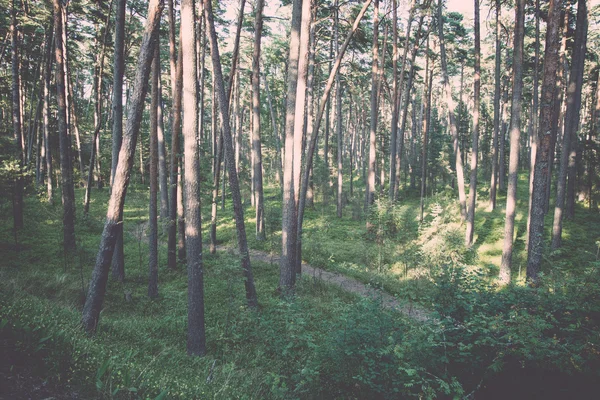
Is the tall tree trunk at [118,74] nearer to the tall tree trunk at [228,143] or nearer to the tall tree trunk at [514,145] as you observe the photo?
the tall tree trunk at [228,143]

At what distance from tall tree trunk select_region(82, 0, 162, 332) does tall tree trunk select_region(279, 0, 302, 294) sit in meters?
3.99

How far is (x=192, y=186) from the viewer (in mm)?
6699

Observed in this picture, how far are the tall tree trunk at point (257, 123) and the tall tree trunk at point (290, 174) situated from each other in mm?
1688

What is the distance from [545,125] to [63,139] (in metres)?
17.3

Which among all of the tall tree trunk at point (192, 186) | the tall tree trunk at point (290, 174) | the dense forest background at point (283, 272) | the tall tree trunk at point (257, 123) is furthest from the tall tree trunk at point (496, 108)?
the tall tree trunk at point (192, 186)

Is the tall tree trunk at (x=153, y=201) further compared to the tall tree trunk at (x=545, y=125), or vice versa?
the tall tree trunk at (x=153, y=201)

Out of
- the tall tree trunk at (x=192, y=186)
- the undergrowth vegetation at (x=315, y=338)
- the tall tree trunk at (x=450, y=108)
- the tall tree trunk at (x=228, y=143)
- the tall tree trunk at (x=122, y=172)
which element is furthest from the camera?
the tall tree trunk at (x=450, y=108)

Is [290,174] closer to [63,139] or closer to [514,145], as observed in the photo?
[514,145]

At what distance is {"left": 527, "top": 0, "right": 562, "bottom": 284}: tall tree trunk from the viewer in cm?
888

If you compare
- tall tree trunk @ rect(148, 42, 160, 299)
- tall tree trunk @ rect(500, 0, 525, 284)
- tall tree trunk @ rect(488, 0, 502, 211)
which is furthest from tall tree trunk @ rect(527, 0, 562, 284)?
tall tree trunk @ rect(148, 42, 160, 299)

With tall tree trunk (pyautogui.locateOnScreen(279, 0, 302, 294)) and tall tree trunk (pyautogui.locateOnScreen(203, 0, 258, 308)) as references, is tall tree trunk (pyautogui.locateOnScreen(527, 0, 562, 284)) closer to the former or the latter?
tall tree trunk (pyautogui.locateOnScreen(279, 0, 302, 294))

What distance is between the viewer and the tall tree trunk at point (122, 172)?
601 cm

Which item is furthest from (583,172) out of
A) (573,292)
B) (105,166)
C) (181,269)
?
(105,166)

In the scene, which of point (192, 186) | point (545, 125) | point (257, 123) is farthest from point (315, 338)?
point (257, 123)
